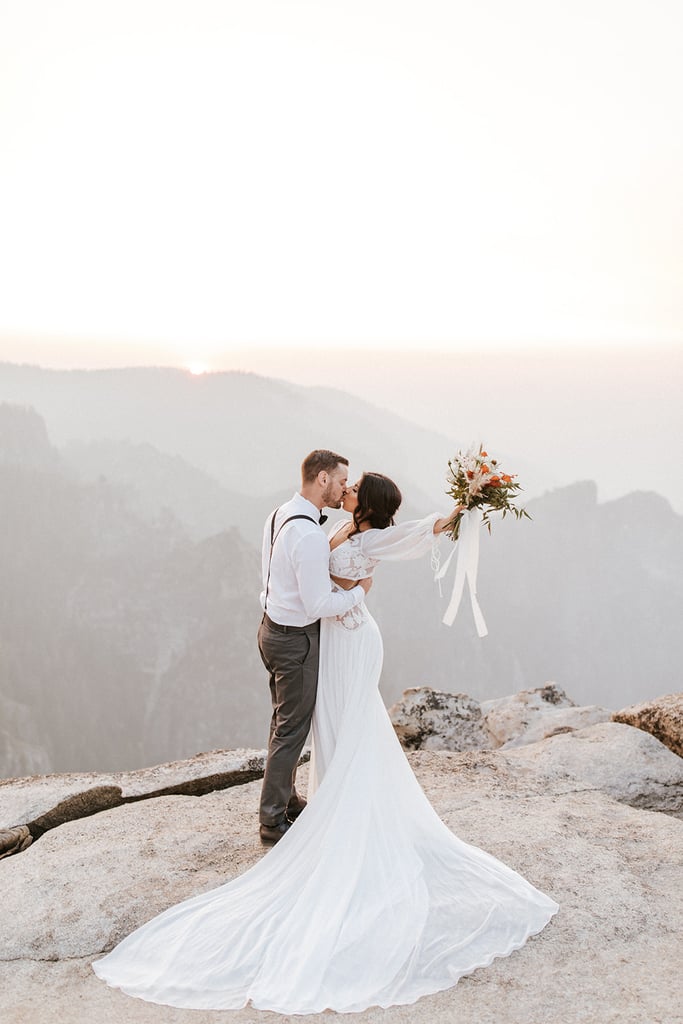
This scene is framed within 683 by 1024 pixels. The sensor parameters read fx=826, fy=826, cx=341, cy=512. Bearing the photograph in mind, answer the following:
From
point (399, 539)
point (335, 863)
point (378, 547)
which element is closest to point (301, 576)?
point (378, 547)

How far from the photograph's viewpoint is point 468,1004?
396 cm

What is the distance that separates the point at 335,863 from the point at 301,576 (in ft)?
5.48

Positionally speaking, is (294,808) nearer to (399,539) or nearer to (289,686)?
(289,686)

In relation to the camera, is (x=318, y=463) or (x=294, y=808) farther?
(x=294, y=808)

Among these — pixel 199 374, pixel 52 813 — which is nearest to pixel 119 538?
pixel 199 374

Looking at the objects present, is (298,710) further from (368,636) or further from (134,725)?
(134,725)

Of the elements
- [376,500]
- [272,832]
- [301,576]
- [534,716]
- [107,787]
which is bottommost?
[534,716]

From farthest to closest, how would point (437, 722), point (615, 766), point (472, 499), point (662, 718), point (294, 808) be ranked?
point (437, 722) < point (662, 718) < point (615, 766) < point (294, 808) < point (472, 499)

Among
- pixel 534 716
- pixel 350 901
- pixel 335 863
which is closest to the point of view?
pixel 350 901

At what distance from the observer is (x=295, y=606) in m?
5.30

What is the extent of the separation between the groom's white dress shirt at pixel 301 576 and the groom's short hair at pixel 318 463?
0.57 ft

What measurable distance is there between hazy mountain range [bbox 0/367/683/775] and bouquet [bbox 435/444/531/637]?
221 ft

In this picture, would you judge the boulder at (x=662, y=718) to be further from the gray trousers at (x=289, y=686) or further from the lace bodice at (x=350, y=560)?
the lace bodice at (x=350, y=560)

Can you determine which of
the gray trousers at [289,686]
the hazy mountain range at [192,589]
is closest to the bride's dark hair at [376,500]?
the gray trousers at [289,686]
